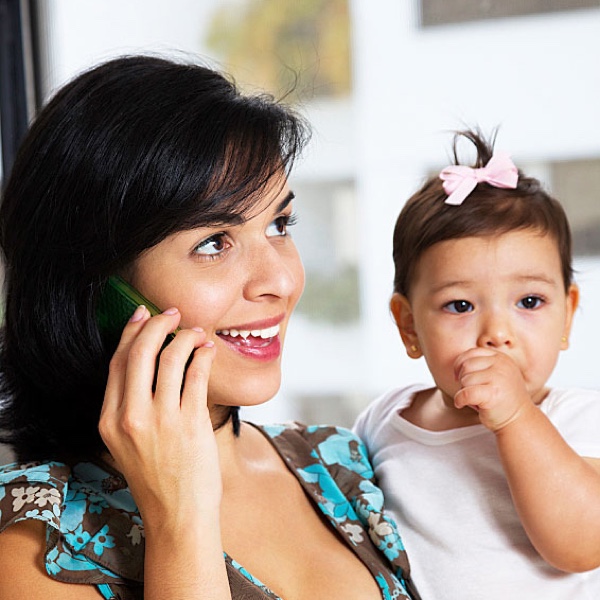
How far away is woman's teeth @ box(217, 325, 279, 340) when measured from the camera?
1497 mm

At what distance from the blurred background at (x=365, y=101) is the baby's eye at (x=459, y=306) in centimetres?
157

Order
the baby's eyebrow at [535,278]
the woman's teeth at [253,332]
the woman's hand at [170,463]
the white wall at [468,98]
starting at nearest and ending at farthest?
the woman's hand at [170,463] < the woman's teeth at [253,332] < the baby's eyebrow at [535,278] < the white wall at [468,98]

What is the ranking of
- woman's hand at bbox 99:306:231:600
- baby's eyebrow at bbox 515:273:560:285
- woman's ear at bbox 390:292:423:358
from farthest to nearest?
woman's ear at bbox 390:292:423:358
baby's eyebrow at bbox 515:273:560:285
woman's hand at bbox 99:306:231:600

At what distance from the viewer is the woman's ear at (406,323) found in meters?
1.93

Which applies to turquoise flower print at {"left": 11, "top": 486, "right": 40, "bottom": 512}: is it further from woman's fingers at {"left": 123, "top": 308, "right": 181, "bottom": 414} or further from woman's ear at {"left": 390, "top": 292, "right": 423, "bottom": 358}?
woman's ear at {"left": 390, "top": 292, "right": 423, "bottom": 358}

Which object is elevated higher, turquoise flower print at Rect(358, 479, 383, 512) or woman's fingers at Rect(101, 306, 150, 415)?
woman's fingers at Rect(101, 306, 150, 415)

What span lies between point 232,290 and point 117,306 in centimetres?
18

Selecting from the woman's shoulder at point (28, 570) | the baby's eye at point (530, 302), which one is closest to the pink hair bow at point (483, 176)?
the baby's eye at point (530, 302)

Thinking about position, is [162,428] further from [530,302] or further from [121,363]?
[530,302]

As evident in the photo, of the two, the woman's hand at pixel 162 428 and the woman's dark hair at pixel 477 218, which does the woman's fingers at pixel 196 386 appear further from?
the woman's dark hair at pixel 477 218

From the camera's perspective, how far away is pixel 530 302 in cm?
176

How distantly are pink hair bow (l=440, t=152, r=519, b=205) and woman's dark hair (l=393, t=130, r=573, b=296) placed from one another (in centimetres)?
2

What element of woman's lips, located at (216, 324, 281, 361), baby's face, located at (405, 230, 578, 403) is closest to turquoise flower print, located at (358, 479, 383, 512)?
baby's face, located at (405, 230, 578, 403)

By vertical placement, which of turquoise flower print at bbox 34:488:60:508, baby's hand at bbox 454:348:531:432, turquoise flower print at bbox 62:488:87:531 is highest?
baby's hand at bbox 454:348:531:432
